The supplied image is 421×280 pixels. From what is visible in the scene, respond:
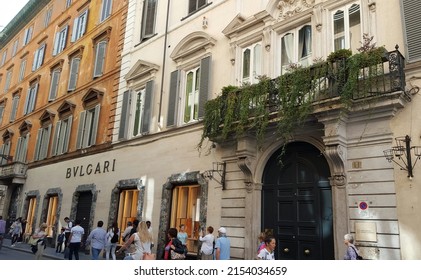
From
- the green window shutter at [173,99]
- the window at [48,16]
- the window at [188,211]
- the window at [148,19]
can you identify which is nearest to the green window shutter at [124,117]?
the window at [148,19]

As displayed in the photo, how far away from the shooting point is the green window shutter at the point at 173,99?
44.0 ft

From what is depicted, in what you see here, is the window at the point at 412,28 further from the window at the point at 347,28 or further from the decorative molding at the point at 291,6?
the decorative molding at the point at 291,6

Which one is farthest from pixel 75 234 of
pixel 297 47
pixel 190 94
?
pixel 297 47

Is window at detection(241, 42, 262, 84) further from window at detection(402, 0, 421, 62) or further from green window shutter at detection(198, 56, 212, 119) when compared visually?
window at detection(402, 0, 421, 62)

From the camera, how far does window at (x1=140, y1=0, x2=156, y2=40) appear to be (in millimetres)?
16203

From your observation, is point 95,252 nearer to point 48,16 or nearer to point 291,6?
point 291,6

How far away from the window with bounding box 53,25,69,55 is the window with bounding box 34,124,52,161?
4950mm

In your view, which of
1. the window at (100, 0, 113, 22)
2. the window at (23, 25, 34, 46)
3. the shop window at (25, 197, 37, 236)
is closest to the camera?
the window at (100, 0, 113, 22)

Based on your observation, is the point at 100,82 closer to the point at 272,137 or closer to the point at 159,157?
the point at 159,157

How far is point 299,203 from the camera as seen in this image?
9.42 metres

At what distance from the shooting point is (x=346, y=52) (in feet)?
27.7

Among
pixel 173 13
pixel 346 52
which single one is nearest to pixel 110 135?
pixel 173 13


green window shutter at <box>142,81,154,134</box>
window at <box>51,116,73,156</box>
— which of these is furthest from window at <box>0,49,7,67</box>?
green window shutter at <box>142,81,154,134</box>

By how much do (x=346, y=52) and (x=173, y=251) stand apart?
5.69m
